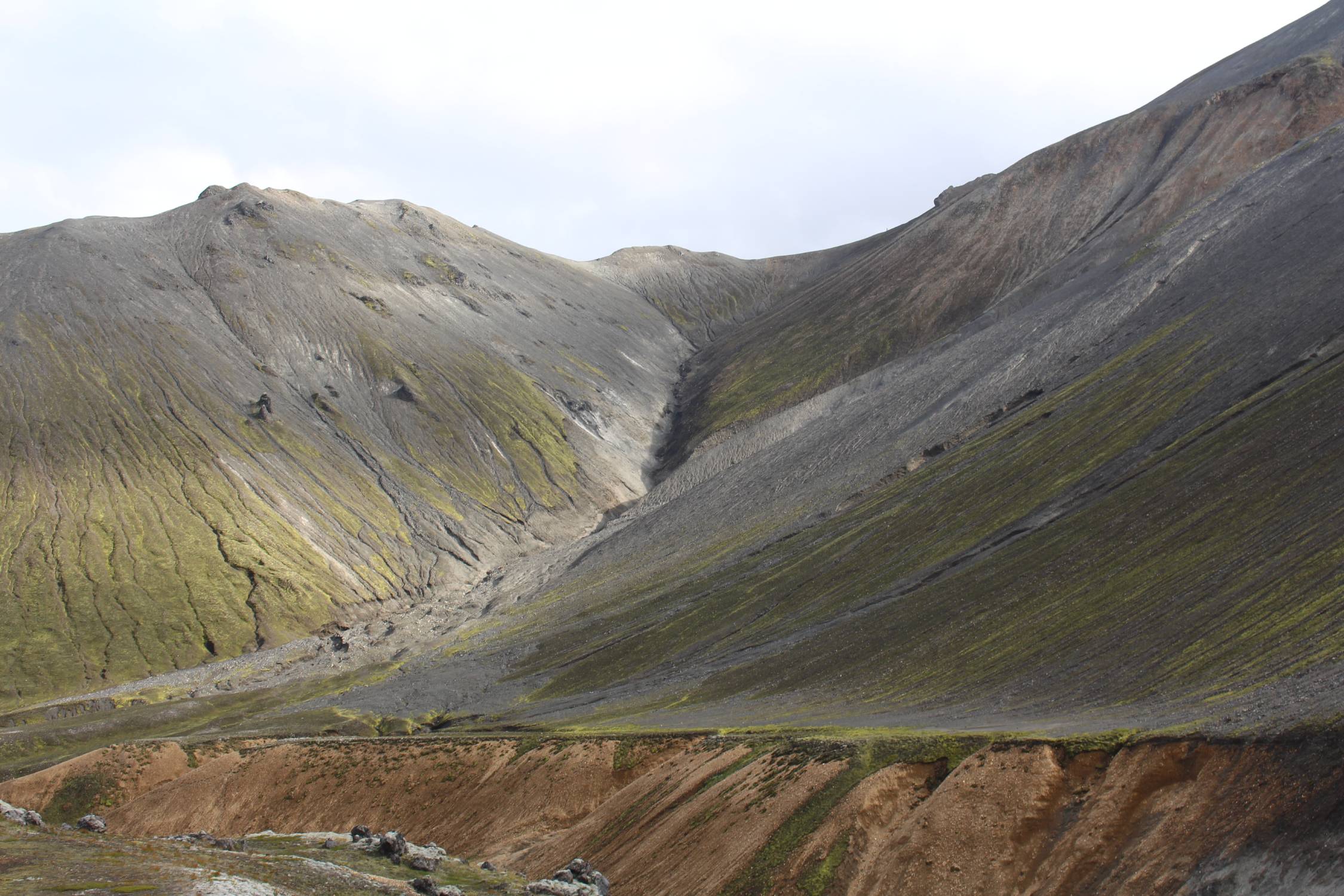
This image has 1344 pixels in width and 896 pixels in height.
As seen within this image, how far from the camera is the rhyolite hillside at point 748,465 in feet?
165

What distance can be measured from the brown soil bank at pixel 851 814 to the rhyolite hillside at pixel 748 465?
3.27 metres

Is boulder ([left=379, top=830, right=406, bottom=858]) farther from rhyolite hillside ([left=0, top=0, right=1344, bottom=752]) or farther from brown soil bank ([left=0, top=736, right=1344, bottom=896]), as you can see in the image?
rhyolite hillside ([left=0, top=0, right=1344, bottom=752])

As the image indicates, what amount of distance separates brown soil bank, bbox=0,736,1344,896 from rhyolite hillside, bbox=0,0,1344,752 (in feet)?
10.7

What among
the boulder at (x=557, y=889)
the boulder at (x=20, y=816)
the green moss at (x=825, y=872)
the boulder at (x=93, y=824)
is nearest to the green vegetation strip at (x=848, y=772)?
the green moss at (x=825, y=872)

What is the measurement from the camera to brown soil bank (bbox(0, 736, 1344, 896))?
69.6 feet

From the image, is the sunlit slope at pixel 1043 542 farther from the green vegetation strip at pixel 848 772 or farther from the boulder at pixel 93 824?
the boulder at pixel 93 824

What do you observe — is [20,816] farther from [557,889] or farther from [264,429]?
[264,429]

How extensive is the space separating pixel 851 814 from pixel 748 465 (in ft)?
302

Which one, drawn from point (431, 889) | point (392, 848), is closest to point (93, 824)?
point (392, 848)

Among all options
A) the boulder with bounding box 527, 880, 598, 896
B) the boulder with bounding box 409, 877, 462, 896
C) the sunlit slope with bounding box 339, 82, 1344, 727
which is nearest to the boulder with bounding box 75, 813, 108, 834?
the boulder with bounding box 409, 877, 462, 896

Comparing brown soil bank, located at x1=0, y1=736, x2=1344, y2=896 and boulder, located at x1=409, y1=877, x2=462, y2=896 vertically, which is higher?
boulder, located at x1=409, y1=877, x2=462, y2=896

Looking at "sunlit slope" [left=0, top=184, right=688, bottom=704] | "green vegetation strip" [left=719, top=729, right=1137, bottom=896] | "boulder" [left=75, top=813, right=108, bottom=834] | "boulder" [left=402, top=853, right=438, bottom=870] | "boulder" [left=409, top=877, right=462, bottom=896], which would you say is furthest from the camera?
"sunlit slope" [left=0, top=184, right=688, bottom=704]

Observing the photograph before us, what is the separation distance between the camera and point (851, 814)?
28.0m

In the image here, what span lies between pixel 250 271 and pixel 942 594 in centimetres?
13954
